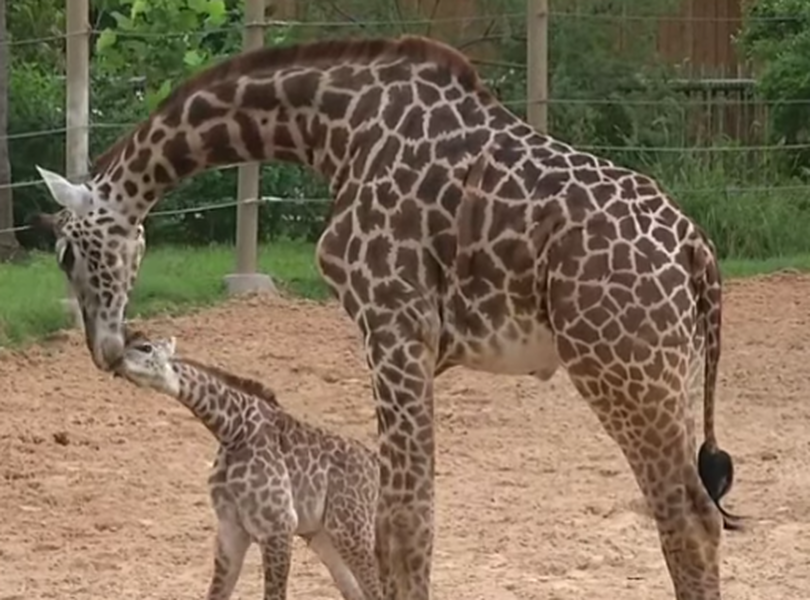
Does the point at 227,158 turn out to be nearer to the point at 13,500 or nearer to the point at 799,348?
the point at 13,500

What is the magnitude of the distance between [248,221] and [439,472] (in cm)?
367

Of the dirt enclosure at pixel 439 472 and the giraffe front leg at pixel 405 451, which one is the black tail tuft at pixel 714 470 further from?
the dirt enclosure at pixel 439 472

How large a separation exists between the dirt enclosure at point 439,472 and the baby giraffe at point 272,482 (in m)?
0.45

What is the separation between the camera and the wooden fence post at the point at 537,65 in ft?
39.7

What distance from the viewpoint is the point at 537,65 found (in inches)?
477

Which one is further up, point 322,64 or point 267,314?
point 322,64

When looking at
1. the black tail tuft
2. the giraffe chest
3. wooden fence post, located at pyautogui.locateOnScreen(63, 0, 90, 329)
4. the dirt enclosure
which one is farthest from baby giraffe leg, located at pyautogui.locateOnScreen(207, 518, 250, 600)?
wooden fence post, located at pyautogui.locateOnScreen(63, 0, 90, 329)

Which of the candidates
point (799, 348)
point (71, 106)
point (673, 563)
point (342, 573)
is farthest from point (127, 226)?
point (799, 348)

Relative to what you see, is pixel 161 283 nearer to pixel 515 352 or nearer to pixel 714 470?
pixel 515 352

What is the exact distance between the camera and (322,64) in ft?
18.9

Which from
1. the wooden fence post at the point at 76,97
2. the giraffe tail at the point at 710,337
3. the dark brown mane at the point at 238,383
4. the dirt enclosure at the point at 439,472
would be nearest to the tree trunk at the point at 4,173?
the wooden fence post at the point at 76,97

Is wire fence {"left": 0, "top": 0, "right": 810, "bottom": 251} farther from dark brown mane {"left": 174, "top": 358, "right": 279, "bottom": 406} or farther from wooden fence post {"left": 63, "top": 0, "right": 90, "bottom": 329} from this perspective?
dark brown mane {"left": 174, "top": 358, "right": 279, "bottom": 406}

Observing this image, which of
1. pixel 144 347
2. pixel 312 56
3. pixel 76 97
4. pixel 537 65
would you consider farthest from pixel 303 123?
pixel 537 65

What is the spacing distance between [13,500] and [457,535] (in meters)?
1.97
